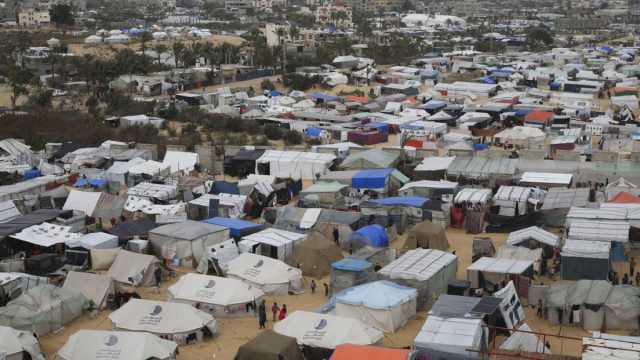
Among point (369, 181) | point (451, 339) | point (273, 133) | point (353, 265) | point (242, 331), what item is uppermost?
point (451, 339)

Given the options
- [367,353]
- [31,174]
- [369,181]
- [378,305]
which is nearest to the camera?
[367,353]

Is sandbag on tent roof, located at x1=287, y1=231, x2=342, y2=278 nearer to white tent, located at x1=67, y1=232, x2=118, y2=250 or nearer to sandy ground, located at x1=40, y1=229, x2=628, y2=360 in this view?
sandy ground, located at x1=40, y1=229, x2=628, y2=360

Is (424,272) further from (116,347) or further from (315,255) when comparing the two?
(116,347)

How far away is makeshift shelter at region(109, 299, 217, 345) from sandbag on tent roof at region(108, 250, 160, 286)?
162cm

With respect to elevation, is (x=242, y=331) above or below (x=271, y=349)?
below

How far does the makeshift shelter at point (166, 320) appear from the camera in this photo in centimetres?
938

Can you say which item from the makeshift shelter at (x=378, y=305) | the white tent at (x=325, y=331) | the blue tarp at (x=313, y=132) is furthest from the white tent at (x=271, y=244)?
the blue tarp at (x=313, y=132)

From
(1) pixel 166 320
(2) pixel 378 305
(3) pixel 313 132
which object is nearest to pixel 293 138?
(3) pixel 313 132

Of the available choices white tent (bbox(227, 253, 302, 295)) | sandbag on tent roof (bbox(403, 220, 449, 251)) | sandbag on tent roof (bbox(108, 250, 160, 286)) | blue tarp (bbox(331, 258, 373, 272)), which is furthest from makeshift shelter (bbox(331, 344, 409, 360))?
sandbag on tent roof (bbox(403, 220, 449, 251))

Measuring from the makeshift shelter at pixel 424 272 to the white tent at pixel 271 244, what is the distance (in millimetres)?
1954

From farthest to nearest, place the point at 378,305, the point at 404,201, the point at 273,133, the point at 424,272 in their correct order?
the point at 273,133 < the point at 404,201 < the point at 424,272 < the point at 378,305

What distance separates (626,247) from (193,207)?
8.00 metres

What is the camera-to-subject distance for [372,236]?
42.4 ft

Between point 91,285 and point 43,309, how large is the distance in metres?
1.00
